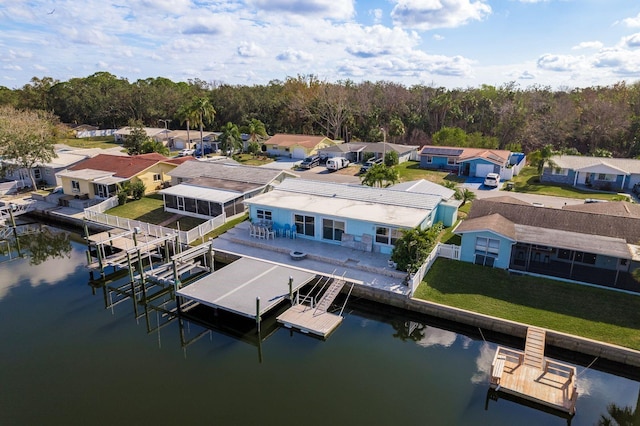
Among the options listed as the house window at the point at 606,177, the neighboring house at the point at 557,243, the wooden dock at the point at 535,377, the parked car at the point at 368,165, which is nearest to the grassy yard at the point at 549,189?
the house window at the point at 606,177

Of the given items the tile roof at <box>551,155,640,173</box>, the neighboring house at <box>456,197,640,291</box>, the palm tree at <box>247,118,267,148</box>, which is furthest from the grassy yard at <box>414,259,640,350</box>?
the palm tree at <box>247,118,267,148</box>

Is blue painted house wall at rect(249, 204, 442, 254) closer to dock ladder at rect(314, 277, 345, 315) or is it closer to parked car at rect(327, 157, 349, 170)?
dock ladder at rect(314, 277, 345, 315)

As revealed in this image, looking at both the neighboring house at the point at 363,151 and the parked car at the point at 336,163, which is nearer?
the parked car at the point at 336,163

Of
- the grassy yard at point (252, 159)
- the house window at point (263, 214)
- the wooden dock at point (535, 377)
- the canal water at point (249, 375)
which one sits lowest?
the canal water at point (249, 375)

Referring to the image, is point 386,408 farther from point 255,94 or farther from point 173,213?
point 255,94

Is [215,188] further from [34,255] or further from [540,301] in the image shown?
[540,301]

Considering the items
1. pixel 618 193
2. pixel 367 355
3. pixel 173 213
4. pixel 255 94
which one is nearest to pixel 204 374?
pixel 367 355

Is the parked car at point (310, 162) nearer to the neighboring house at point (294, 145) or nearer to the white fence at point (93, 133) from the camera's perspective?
the neighboring house at point (294, 145)

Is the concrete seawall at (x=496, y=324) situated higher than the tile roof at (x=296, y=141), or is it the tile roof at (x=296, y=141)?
the tile roof at (x=296, y=141)
